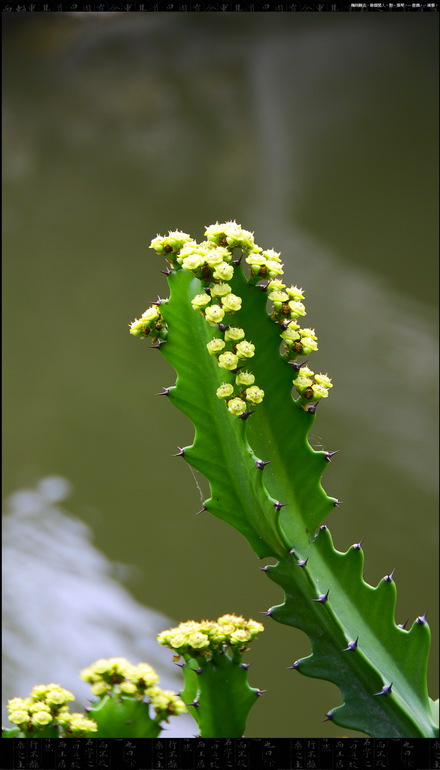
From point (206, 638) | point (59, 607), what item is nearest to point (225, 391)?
point (206, 638)

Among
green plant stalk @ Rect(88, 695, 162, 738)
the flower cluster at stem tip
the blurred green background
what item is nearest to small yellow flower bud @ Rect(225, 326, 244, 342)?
the flower cluster at stem tip

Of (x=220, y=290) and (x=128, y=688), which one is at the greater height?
(x=220, y=290)

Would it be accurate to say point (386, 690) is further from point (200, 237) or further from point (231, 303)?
point (200, 237)

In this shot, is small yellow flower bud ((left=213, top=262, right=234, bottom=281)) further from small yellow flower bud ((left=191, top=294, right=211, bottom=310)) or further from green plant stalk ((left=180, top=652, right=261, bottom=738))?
green plant stalk ((left=180, top=652, right=261, bottom=738))

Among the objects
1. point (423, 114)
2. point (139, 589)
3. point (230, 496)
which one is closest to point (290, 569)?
point (230, 496)

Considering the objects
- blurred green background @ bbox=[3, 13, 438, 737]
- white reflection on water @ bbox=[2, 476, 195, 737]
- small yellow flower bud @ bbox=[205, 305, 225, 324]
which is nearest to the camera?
small yellow flower bud @ bbox=[205, 305, 225, 324]

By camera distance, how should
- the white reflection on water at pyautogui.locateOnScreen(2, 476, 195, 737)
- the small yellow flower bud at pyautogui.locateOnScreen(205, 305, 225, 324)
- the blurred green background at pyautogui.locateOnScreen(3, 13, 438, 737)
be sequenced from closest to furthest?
the small yellow flower bud at pyautogui.locateOnScreen(205, 305, 225, 324) → the white reflection on water at pyautogui.locateOnScreen(2, 476, 195, 737) → the blurred green background at pyautogui.locateOnScreen(3, 13, 438, 737)

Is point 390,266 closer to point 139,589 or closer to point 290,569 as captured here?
point 139,589
